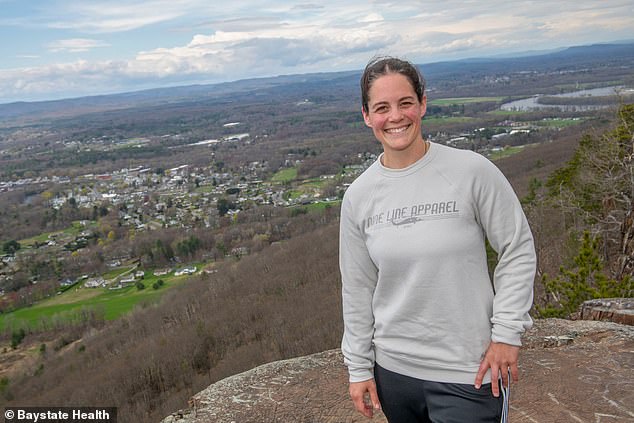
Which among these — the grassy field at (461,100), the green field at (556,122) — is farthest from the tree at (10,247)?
the grassy field at (461,100)

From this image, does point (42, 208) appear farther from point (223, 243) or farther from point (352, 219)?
point (352, 219)

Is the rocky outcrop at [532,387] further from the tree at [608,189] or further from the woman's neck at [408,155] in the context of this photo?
the tree at [608,189]

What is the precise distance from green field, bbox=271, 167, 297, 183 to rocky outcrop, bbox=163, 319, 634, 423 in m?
72.0

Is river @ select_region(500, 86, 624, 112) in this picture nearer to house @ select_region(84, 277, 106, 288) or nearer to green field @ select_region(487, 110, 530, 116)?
green field @ select_region(487, 110, 530, 116)

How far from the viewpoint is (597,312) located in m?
5.89

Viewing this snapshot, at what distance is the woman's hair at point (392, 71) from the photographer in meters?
2.10

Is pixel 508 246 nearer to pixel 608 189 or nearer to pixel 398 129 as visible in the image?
pixel 398 129

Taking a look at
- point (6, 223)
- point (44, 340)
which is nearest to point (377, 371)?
point (44, 340)

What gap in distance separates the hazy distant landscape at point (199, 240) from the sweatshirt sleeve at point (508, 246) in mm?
1244

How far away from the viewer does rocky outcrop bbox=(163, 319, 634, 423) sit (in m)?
3.86

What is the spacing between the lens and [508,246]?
2.03m

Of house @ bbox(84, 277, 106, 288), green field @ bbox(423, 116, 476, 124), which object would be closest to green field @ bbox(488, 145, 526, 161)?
green field @ bbox(423, 116, 476, 124)

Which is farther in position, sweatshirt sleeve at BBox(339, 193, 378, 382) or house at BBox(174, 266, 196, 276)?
house at BBox(174, 266, 196, 276)

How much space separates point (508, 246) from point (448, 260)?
248 mm
